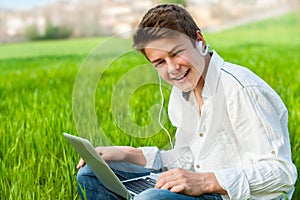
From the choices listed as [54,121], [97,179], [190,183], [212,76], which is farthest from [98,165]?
[54,121]

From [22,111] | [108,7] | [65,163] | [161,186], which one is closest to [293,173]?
[161,186]

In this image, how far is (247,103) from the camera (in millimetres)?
1862

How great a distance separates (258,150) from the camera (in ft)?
6.07

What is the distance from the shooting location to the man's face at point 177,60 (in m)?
1.89

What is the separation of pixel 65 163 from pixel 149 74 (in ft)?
2.20

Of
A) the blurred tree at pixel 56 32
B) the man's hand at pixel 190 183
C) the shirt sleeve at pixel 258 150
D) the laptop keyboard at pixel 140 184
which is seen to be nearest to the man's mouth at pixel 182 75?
the shirt sleeve at pixel 258 150

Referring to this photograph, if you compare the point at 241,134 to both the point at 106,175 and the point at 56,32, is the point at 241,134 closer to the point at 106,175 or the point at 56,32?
the point at 106,175

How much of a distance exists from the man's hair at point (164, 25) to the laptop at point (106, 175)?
12.8 inches

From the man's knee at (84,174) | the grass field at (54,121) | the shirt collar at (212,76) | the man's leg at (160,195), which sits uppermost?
the shirt collar at (212,76)

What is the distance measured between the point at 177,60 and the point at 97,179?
489mm

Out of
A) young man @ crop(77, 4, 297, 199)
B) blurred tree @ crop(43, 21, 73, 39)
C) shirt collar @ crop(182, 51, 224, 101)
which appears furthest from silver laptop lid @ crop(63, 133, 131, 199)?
blurred tree @ crop(43, 21, 73, 39)

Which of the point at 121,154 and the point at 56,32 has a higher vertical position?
the point at 121,154

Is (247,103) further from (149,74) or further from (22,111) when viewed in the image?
(22,111)

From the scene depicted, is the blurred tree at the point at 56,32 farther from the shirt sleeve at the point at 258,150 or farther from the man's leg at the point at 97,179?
the shirt sleeve at the point at 258,150
